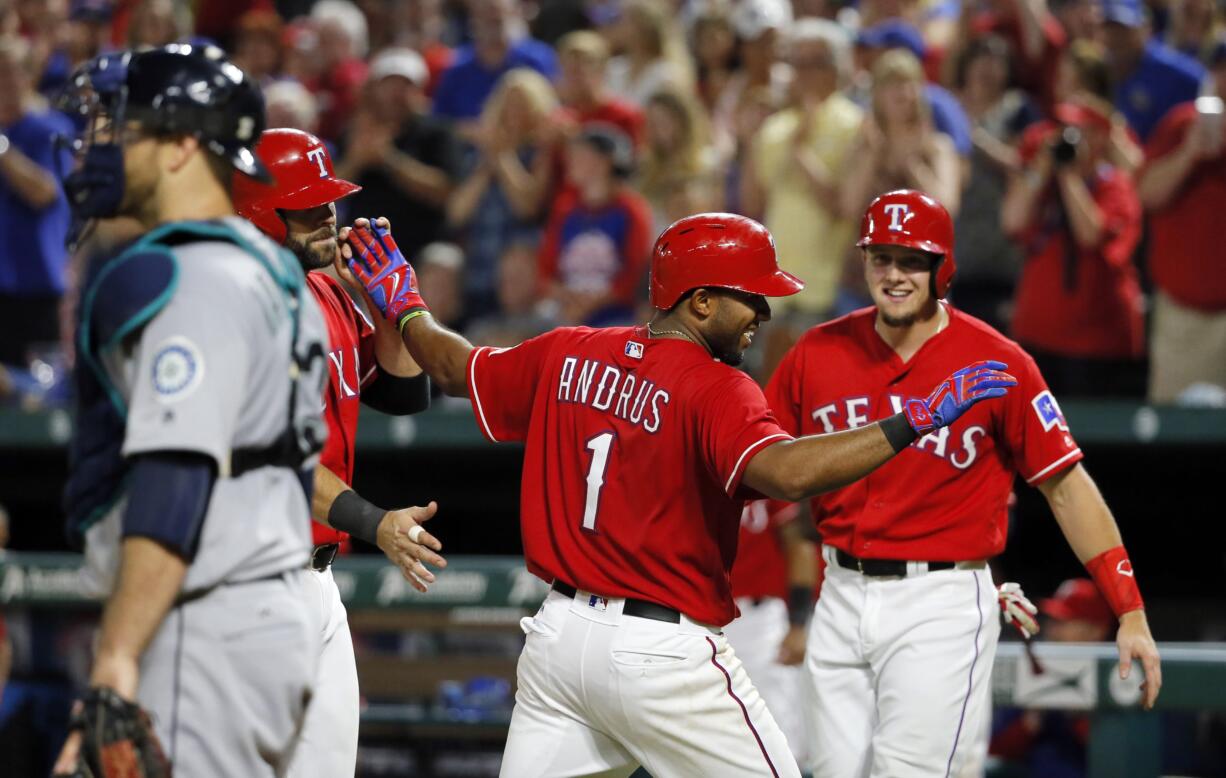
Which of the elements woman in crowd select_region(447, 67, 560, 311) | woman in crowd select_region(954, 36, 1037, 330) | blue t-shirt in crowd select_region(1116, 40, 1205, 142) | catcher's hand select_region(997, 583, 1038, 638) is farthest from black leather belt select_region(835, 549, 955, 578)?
woman in crowd select_region(447, 67, 560, 311)

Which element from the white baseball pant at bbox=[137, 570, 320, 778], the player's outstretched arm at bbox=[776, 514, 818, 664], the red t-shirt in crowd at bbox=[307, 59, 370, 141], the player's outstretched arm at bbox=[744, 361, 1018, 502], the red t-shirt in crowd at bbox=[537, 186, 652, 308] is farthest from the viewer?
the red t-shirt in crowd at bbox=[307, 59, 370, 141]

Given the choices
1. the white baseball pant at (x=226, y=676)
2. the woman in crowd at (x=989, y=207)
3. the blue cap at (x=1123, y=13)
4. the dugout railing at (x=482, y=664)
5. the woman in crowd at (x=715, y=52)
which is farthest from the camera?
the woman in crowd at (x=715, y=52)

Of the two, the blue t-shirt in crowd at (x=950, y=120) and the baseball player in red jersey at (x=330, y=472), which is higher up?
the blue t-shirt in crowd at (x=950, y=120)

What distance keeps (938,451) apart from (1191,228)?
10.2 ft

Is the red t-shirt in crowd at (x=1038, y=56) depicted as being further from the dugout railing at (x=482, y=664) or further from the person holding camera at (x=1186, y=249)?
the dugout railing at (x=482, y=664)

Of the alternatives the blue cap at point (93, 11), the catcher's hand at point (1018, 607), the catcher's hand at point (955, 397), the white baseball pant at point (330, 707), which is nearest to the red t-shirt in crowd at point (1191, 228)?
the catcher's hand at point (1018, 607)

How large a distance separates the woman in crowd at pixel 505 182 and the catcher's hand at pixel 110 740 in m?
6.17

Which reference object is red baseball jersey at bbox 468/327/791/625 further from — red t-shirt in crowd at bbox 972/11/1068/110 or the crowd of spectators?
red t-shirt in crowd at bbox 972/11/1068/110

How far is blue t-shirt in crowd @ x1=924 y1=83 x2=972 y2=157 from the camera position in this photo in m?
7.68

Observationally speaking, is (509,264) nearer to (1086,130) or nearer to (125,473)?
(1086,130)

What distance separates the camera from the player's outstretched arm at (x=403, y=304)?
423cm

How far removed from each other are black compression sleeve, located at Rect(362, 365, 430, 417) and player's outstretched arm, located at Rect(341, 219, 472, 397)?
0.13 meters

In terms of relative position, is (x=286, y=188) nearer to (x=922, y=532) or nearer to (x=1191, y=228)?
(x=922, y=532)

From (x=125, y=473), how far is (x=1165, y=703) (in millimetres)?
4057
